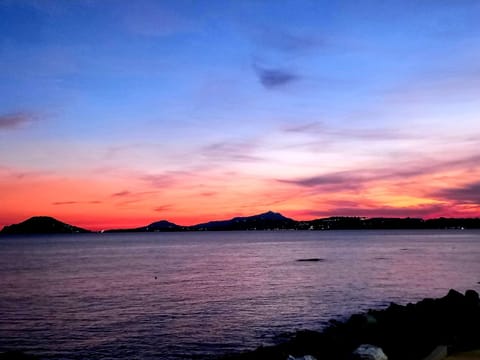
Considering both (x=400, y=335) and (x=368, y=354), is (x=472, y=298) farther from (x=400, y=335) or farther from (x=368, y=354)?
(x=368, y=354)

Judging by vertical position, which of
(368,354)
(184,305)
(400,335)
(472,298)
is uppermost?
(368,354)

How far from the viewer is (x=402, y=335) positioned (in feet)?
57.2

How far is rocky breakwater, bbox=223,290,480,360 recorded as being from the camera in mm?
Result: 15312

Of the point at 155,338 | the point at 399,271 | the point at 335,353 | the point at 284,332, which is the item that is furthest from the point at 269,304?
the point at 399,271

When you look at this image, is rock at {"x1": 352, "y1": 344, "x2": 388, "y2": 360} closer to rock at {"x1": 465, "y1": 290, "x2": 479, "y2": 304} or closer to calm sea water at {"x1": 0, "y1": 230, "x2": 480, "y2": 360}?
calm sea water at {"x1": 0, "y1": 230, "x2": 480, "y2": 360}

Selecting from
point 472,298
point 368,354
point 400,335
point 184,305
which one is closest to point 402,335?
point 400,335

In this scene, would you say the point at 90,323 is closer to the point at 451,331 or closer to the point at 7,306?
the point at 7,306

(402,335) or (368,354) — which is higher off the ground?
(368,354)

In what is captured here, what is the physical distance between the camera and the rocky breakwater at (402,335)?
50.2 ft

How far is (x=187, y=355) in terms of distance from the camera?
70.4ft

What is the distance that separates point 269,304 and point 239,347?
12426 mm

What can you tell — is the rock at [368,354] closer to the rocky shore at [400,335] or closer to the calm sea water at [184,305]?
the rocky shore at [400,335]

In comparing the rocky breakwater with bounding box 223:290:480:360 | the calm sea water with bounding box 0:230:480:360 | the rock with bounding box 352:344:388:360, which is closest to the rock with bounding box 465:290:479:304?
the rocky breakwater with bounding box 223:290:480:360

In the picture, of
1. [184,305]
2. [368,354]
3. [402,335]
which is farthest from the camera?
[184,305]
